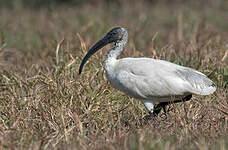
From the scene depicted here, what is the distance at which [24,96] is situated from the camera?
635 cm

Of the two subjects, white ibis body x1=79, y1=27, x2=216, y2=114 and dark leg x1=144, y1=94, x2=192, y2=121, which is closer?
white ibis body x1=79, y1=27, x2=216, y2=114

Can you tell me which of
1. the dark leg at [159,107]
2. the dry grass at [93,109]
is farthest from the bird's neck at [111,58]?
the dark leg at [159,107]

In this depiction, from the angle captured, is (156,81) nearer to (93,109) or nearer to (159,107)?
(159,107)

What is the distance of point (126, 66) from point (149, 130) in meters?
0.94

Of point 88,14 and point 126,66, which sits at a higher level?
point 126,66

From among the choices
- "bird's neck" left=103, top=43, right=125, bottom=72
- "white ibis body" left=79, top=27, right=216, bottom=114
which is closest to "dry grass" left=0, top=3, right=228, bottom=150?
"white ibis body" left=79, top=27, right=216, bottom=114

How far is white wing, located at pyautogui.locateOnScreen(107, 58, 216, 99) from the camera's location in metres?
5.63

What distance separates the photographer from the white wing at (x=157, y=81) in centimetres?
563

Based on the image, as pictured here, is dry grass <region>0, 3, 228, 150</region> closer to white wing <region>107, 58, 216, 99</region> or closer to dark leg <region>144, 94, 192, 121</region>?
dark leg <region>144, 94, 192, 121</region>

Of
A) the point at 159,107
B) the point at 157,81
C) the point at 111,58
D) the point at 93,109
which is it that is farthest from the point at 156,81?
the point at 93,109

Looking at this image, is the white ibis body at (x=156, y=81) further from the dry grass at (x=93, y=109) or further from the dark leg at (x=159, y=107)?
the dry grass at (x=93, y=109)

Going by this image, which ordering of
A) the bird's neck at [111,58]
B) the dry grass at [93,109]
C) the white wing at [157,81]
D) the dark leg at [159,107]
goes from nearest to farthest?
1. the dry grass at [93,109]
2. the white wing at [157,81]
3. the dark leg at [159,107]
4. the bird's neck at [111,58]

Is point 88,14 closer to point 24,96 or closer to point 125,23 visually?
point 125,23

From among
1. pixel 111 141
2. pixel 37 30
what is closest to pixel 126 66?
pixel 111 141
